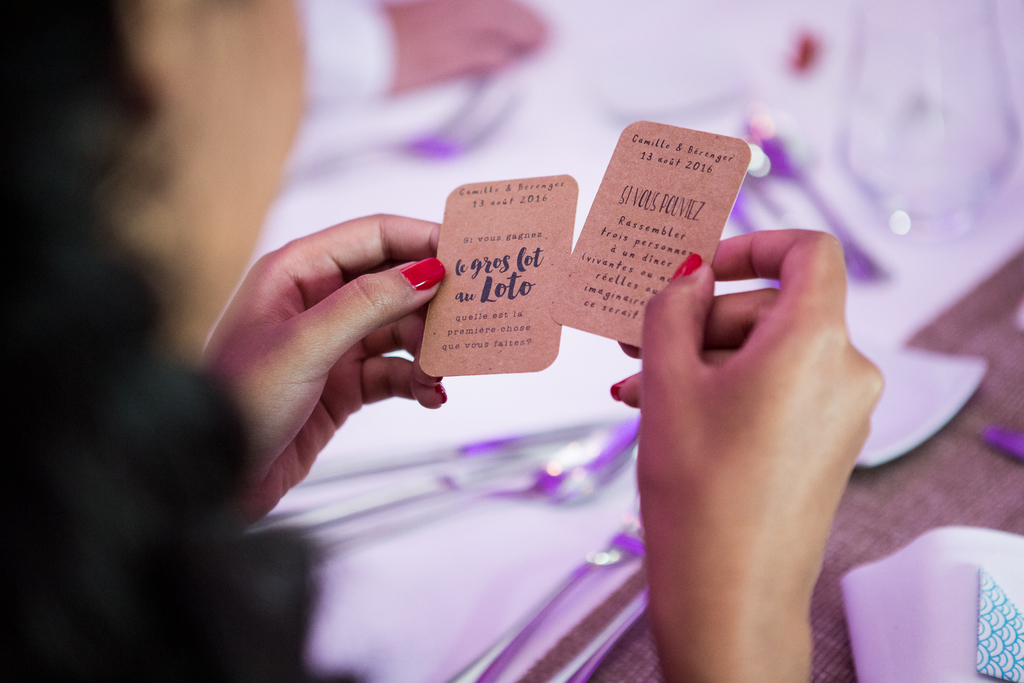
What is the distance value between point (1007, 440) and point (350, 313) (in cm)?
60

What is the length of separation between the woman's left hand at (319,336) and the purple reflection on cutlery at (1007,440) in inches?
20.6

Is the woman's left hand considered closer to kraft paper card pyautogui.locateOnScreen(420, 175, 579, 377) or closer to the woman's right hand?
kraft paper card pyautogui.locateOnScreen(420, 175, 579, 377)

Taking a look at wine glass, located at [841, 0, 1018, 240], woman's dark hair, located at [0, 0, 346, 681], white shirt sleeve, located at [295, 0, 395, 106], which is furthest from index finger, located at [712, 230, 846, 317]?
white shirt sleeve, located at [295, 0, 395, 106]

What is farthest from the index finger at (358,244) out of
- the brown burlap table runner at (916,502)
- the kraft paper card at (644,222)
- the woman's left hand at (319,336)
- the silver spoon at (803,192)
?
the silver spoon at (803,192)

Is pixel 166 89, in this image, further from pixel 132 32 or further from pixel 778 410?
pixel 778 410

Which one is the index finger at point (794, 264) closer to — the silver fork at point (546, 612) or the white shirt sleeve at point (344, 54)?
the silver fork at point (546, 612)

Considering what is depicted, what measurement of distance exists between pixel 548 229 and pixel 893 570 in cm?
39

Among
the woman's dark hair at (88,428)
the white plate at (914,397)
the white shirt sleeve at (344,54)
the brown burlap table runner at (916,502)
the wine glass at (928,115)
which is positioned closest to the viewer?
the woman's dark hair at (88,428)

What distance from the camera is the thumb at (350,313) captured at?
60 centimetres

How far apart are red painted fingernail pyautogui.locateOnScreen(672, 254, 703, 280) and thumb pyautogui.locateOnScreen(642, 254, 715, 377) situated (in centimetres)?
5

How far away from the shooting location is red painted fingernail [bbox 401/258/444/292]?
2.08 feet

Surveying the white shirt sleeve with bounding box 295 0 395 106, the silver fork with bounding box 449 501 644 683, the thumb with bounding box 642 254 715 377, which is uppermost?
Result: the white shirt sleeve with bounding box 295 0 395 106

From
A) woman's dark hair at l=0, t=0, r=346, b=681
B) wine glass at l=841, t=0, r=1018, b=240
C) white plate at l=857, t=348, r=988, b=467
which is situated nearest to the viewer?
woman's dark hair at l=0, t=0, r=346, b=681

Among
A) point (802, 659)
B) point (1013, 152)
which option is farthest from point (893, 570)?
point (1013, 152)
